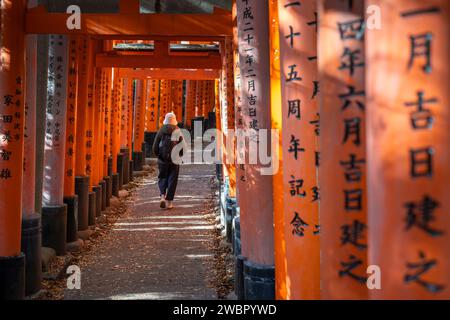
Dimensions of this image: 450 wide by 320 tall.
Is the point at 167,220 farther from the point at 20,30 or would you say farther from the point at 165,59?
the point at 20,30

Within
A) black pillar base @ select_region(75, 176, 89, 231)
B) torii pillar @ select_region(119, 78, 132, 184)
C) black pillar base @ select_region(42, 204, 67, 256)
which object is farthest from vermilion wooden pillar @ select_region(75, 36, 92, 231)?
torii pillar @ select_region(119, 78, 132, 184)

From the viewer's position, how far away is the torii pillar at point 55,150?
7562mm

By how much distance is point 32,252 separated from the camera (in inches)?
235

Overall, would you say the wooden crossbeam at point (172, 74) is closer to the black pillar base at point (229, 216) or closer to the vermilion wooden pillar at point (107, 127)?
the vermilion wooden pillar at point (107, 127)

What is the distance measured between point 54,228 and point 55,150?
976 mm

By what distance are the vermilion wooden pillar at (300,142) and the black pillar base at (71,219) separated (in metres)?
5.48

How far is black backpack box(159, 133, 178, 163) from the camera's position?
10.8m

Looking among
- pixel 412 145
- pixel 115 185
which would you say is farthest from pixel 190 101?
pixel 412 145

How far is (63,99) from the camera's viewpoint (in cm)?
774

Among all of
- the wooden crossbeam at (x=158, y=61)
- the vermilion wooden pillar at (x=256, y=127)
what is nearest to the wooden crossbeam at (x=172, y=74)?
the wooden crossbeam at (x=158, y=61)

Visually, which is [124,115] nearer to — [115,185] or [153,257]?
[115,185]

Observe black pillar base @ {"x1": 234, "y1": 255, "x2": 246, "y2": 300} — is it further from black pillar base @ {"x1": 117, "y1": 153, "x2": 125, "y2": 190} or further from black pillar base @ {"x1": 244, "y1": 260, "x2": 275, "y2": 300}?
black pillar base @ {"x1": 117, "y1": 153, "x2": 125, "y2": 190}

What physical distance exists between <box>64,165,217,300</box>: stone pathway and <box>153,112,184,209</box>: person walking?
54cm

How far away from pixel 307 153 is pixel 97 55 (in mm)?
8148
